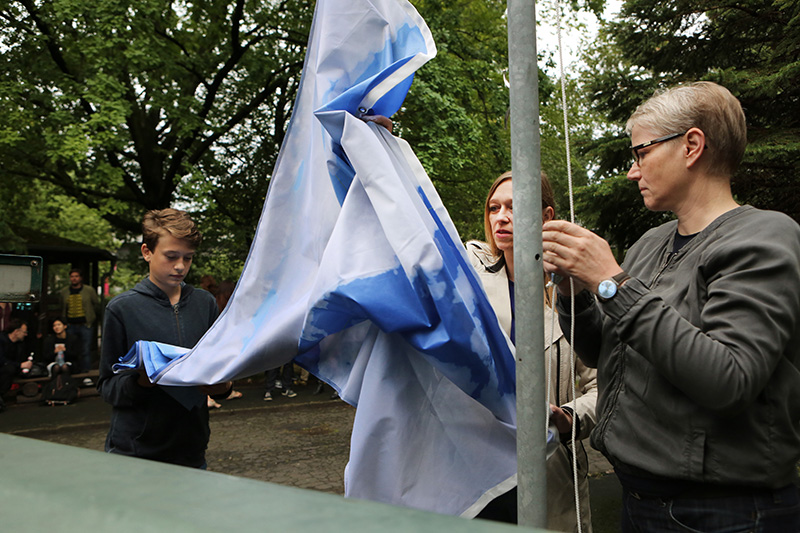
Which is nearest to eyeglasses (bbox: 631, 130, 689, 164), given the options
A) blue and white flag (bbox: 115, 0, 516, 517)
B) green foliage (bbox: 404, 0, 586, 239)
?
blue and white flag (bbox: 115, 0, 516, 517)

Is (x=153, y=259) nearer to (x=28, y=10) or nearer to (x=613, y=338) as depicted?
(x=613, y=338)

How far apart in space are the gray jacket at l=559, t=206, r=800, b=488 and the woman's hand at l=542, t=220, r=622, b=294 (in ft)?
0.19

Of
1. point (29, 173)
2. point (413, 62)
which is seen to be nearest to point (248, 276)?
point (413, 62)

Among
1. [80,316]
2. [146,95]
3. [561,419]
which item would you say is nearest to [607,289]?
[561,419]

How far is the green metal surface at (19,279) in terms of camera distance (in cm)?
202

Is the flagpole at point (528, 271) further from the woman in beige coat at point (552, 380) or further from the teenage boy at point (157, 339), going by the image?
the teenage boy at point (157, 339)

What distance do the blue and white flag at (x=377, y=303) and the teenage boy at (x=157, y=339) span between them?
0.79 metres

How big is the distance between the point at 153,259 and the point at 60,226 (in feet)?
71.5

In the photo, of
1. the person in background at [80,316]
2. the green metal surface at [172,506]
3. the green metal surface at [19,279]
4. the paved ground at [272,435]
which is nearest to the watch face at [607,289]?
the green metal surface at [172,506]

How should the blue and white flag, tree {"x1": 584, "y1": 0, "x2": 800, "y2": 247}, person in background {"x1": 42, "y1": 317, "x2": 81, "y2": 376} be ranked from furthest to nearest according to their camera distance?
person in background {"x1": 42, "y1": 317, "x2": 81, "y2": 376} → tree {"x1": 584, "y1": 0, "x2": 800, "y2": 247} → the blue and white flag

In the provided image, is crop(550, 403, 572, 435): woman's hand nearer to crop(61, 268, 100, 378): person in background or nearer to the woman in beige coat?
the woman in beige coat

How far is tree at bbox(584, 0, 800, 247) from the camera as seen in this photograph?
724cm

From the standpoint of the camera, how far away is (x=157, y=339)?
2.72 m

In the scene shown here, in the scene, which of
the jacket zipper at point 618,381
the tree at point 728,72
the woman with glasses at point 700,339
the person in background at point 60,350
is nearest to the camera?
the woman with glasses at point 700,339
